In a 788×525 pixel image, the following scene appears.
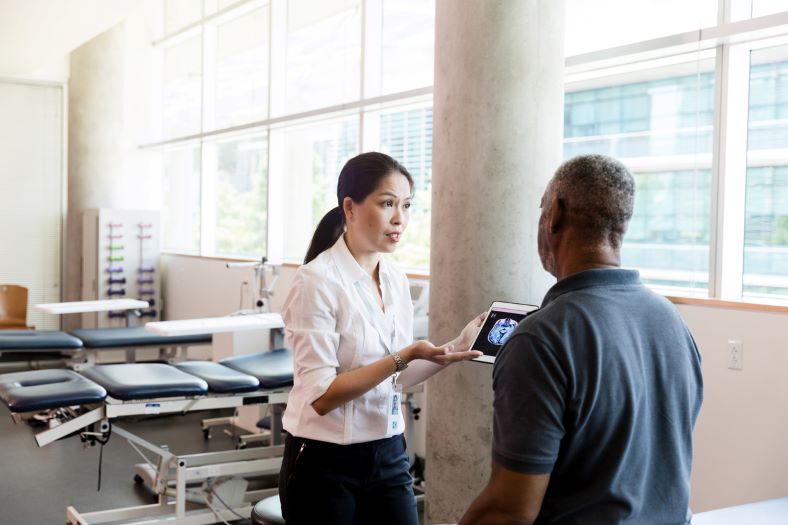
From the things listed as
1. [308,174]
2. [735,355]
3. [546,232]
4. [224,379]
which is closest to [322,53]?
[308,174]

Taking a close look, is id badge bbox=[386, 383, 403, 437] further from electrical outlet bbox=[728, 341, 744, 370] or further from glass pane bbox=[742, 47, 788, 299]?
glass pane bbox=[742, 47, 788, 299]

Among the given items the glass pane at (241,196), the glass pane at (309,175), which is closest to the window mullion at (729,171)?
the glass pane at (309,175)

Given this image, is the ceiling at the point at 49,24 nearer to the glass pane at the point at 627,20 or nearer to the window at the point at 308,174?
the window at the point at 308,174

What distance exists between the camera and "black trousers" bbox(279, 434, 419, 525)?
1780 millimetres

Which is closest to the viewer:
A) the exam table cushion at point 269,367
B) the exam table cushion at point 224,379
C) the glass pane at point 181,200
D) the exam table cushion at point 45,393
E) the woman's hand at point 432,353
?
the woman's hand at point 432,353

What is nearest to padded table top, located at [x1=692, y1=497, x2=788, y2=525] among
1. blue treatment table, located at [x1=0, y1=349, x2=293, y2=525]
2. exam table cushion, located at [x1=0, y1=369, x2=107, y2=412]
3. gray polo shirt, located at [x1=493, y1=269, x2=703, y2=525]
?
gray polo shirt, located at [x1=493, y1=269, x2=703, y2=525]

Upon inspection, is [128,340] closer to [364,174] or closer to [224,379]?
[224,379]

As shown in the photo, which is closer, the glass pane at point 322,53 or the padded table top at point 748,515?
the padded table top at point 748,515

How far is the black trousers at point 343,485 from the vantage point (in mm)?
1780

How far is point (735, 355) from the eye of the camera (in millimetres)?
3025

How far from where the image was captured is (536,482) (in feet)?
3.48

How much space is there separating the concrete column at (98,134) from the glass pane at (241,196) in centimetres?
132

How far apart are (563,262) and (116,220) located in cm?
721

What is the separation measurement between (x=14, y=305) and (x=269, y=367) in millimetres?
4501
